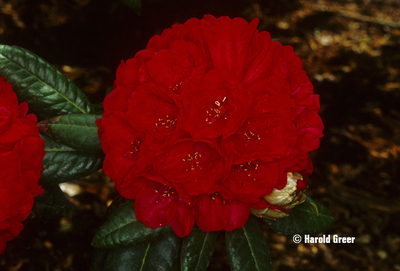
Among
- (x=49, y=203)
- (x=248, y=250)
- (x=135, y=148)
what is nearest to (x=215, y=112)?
(x=135, y=148)

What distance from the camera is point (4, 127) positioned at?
0.79m

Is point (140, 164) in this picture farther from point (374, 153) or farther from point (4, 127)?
point (374, 153)

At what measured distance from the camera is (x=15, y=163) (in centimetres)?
75

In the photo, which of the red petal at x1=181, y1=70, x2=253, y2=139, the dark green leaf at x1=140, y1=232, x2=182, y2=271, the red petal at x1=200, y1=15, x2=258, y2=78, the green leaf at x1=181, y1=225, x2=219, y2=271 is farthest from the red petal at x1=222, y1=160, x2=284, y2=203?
the dark green leaf at x1=140, y1=232, x2=182, y2=271

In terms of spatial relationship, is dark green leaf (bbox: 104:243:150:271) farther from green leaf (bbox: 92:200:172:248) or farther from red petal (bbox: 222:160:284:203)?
red petal (bbox: 222:160:284:203)

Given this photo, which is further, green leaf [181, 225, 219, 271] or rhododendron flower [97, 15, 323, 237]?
green leaf [181, 225, 219, 271]

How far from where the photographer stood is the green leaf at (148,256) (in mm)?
1076

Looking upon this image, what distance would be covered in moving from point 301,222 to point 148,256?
61cm

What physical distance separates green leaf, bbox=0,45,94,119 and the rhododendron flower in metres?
0.31

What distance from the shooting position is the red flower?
0.76 m

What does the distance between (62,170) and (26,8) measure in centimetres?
163

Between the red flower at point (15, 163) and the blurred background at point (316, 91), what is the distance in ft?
1.23

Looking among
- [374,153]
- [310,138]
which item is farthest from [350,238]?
[310,138]

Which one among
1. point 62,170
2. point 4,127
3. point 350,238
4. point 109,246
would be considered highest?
point 4,127
